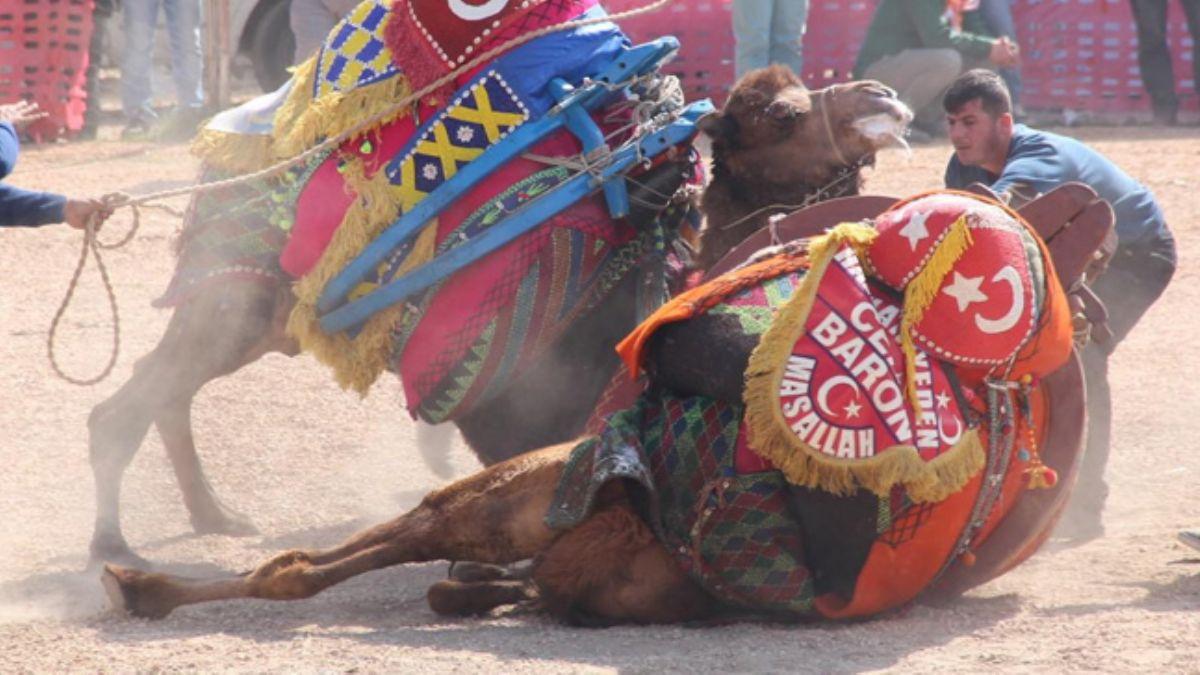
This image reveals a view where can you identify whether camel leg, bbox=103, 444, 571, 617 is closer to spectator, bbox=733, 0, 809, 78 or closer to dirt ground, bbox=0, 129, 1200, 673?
dirt ground, bbox=0, 129, 1200, 673

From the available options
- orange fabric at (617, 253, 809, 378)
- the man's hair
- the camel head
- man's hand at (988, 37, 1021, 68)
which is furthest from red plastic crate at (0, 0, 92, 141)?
orange fabric at (617, 253, 809, 378)

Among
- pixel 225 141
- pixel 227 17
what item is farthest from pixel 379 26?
pixel 227 17

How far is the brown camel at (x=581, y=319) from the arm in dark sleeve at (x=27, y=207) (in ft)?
1.53

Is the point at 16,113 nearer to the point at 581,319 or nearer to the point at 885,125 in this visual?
the point at 581,319

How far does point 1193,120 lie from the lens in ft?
43.9

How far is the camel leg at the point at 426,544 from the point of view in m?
4.35

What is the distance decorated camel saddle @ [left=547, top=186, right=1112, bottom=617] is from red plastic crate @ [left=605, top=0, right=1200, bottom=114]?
29.9 feet

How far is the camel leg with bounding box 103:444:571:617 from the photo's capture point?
4352 millimetres

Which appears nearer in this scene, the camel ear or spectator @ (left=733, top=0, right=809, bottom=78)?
the camel ear

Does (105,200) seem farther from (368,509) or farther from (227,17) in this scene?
(227,17)

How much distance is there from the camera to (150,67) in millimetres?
13414

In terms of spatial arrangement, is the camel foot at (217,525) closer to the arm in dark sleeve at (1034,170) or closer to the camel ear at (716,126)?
the camel ear at (716,126)

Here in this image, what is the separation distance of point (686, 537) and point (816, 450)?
427 mm

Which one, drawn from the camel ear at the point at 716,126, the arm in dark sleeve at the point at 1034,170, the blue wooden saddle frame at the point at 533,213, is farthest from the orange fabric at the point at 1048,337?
the arm in dark sleeve at the point at 1034,170
